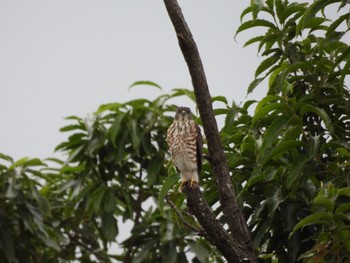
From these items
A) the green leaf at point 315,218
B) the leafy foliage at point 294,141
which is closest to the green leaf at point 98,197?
the leafy foliage at point 294,141

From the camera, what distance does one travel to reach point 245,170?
4.28 m

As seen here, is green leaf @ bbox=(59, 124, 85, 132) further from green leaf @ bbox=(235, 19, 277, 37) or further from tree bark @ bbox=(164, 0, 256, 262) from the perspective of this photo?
tree bark @ bbox=(164, 0, 256, 262)

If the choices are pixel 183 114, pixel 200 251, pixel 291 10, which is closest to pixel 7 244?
pixel 200 251

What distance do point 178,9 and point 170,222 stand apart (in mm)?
3899

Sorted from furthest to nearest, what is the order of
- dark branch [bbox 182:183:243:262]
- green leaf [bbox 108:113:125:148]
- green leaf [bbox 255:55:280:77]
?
green leaf [bbox 108:113:125:148] → green leaf [bbox 255:55:280:77] → dark branch [bbox 182:183:243:262]

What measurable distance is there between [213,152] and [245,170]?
2.48 feet

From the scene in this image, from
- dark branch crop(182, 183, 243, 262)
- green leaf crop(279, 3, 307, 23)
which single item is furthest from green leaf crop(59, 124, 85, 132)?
dark branch crop(182, 183, 243, 262)

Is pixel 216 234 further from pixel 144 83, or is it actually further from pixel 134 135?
pixel 134 135

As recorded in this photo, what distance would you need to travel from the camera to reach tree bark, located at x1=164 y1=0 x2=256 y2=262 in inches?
137

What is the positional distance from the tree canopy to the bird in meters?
Result: 0.09

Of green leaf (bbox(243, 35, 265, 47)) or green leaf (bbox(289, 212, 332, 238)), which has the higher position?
green leaf (bbox(243, 35, 265, 47))

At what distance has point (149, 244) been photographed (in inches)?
285

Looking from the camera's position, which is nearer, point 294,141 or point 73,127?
point 294,141

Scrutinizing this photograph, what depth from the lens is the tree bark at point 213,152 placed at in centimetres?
348
